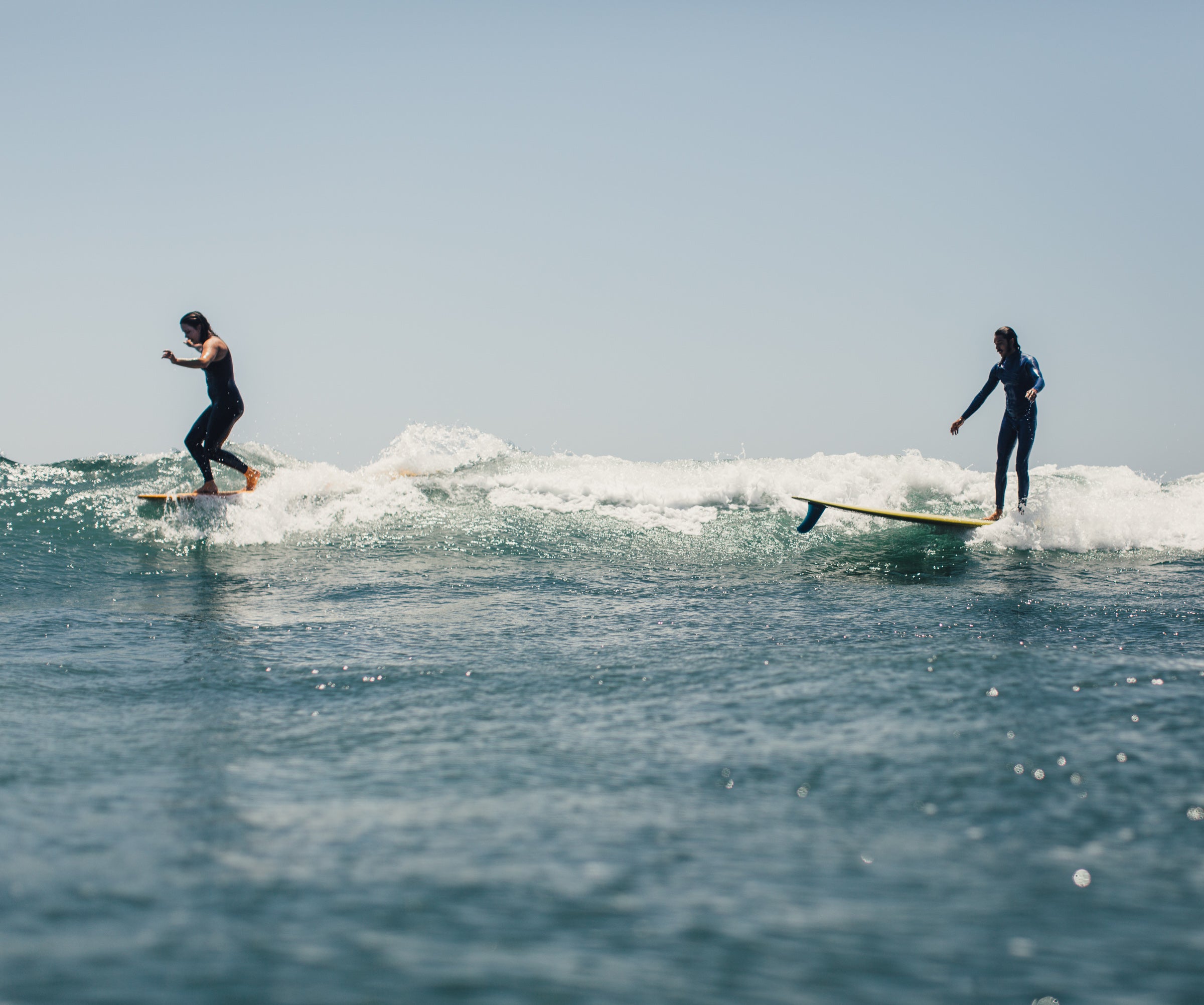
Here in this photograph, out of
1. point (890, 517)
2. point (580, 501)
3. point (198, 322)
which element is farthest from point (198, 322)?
point (890, 517)

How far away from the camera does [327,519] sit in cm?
938

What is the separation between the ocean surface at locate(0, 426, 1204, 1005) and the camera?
1.71m

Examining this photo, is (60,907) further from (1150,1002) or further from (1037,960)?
(1150,1002)

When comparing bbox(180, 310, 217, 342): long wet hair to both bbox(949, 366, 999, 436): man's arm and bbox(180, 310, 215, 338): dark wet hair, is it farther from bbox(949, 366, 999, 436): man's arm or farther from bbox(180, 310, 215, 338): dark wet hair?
bbox(949, 366, 999, 436): man's arm

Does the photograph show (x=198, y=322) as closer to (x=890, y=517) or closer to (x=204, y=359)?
(x=204, y=359)

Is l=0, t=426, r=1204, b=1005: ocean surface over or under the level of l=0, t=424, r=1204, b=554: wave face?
under

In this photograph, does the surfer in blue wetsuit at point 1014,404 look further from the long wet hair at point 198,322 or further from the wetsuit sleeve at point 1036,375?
the long wet hair at point 198,322

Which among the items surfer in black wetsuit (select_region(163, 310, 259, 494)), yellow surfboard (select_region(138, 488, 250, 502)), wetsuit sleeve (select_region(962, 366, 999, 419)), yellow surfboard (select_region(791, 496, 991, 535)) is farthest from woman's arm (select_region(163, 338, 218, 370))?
wetsuit sleeve (select_region(962, 366, 999, 419))

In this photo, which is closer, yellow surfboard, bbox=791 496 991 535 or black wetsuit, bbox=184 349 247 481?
yellow surfboard, bbox=791 496 991 535

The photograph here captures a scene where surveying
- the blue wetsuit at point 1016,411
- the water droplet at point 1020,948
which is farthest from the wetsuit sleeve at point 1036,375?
the water droplet at point 1020,948

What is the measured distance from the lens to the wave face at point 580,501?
820cm

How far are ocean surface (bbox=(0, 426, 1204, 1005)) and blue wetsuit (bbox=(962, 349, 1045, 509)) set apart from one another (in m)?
2.06

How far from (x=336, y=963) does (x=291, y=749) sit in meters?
1.44

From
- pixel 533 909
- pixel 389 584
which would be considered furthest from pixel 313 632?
pixel 533 909
